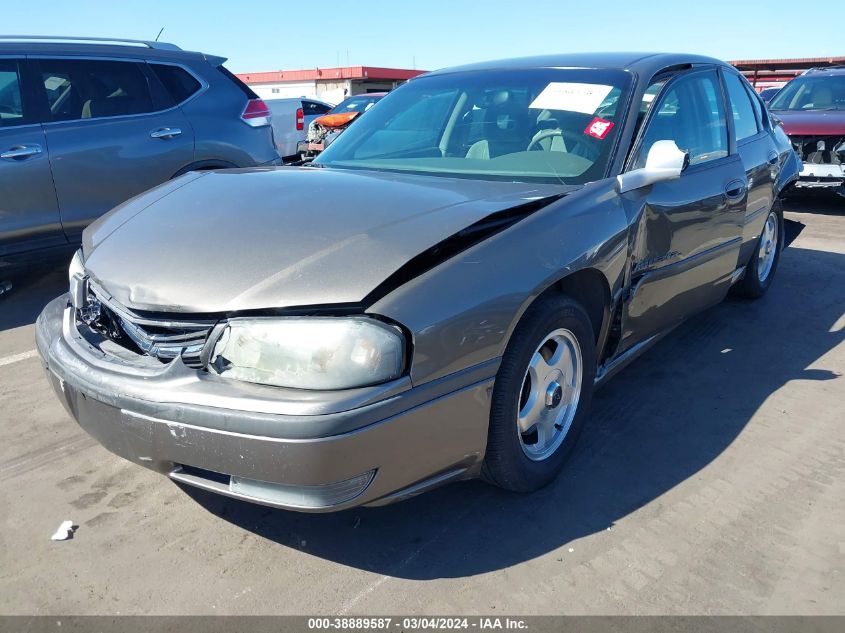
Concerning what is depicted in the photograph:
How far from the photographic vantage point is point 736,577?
2.25 m

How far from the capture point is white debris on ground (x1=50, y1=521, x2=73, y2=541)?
2402 millimetres

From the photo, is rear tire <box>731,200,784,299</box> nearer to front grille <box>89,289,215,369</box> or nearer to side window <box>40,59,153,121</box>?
front grille <box>89,289,215,369</box>

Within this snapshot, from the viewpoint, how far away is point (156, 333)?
85.8 inches

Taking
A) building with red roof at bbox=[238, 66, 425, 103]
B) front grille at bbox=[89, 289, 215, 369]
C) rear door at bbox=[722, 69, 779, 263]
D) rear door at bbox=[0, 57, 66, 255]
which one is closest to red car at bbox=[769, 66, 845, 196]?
rear door at bbox=[722, 69, 779, 263]

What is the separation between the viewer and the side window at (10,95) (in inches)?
183

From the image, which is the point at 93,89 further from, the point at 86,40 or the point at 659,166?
the point at 659,166

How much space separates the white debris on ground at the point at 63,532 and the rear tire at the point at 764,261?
426 centimetres

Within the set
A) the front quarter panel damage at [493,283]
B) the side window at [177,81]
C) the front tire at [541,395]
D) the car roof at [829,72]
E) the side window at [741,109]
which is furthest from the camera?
the car roof at [829,72]

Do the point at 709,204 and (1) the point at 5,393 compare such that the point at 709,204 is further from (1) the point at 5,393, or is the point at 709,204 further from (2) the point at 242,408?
(1) the point at 5,393

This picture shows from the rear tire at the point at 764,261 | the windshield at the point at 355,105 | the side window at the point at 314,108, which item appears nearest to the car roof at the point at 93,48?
the rear tire at the point at 764,261

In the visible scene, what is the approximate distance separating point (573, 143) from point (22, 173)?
363cm

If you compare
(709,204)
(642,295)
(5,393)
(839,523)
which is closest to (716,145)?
(709,204)

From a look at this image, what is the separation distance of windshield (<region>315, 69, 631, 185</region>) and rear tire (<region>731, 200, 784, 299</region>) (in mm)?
2174

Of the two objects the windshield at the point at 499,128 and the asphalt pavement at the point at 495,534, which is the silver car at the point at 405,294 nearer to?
the windshield at the point at 499,128
